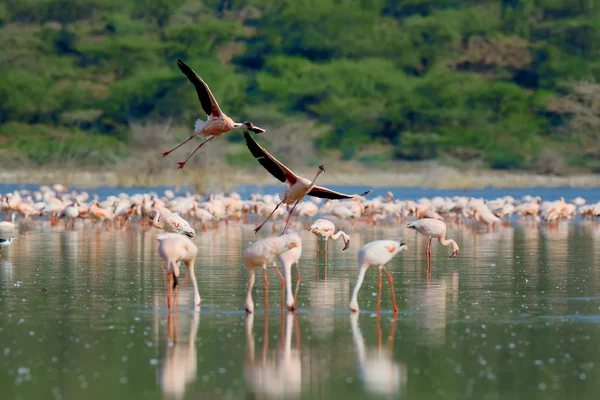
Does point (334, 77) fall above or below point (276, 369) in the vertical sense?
above

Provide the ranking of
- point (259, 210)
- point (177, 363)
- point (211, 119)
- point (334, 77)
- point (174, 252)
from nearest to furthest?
point (177, 363) < point (174, 252) < point (211, 119) < point (259, 210) < point (334, 77)

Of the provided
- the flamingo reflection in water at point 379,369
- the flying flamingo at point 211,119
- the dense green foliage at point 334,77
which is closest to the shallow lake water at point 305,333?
the flamingo reflection in water at point 379,369

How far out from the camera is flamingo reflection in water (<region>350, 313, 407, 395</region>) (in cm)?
742

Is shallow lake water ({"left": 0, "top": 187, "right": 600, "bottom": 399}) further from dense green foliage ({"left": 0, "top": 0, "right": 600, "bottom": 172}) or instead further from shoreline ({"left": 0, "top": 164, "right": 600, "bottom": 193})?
dense green foliage ({"left": 0, "top": 0, "right": 600, "bottom": 172})

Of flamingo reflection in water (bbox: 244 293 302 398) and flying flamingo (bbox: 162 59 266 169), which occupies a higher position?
flying flamingo (bbox: 162 59 266 169)

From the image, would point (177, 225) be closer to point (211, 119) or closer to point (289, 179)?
point (211, 119)

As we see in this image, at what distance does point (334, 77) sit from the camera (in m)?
57.1

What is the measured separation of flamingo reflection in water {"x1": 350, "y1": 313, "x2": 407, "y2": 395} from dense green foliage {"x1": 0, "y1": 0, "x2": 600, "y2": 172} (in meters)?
42.1

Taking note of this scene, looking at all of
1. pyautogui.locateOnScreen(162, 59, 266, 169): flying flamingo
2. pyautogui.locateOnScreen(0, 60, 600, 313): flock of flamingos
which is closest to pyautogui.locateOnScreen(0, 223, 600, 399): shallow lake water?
pyautogui.locateOnScreen(0, 60, 600, 313): flock of flamingos

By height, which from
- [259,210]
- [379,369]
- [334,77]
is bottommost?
[379,369]

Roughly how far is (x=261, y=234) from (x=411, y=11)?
47423 millimetres

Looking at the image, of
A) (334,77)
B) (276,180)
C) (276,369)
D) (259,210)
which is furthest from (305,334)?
(334,77)

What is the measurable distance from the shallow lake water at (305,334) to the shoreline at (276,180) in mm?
20606

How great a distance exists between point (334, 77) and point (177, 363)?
49583 millimetres
